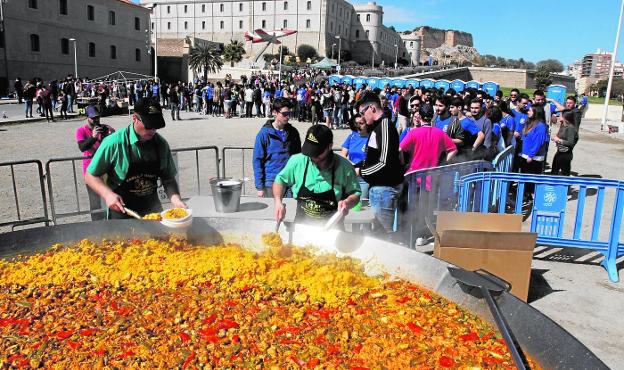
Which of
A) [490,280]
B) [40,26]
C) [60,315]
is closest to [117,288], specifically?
[60,315]

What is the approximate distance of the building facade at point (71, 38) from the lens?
44812mm

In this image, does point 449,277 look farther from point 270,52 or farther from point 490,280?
point 270,52

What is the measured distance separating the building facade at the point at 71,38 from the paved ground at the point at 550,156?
30294 mm

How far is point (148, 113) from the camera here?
12.0 ft

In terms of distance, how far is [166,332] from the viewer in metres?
2.33

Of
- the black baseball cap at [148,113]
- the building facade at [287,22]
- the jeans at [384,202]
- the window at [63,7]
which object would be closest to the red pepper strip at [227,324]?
the black baseball cap at [148,113]

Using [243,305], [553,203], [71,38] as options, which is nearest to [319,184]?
[243,305]

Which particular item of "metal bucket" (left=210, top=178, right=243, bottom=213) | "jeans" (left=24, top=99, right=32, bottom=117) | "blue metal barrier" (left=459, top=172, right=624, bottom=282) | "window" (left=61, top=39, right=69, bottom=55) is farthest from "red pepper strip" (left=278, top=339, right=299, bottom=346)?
"window" (left=61, top=39, right=69, bottom=55)

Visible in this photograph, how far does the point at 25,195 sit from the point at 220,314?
7.75m

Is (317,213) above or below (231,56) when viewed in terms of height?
below

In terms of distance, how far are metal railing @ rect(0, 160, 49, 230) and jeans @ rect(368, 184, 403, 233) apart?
459cm

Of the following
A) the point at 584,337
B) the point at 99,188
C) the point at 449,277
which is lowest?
the point at 584,337

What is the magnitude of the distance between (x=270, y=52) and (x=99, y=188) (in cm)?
10470

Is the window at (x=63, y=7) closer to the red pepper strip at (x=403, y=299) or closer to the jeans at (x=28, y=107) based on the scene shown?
the jeans at (x=28, y=107)
